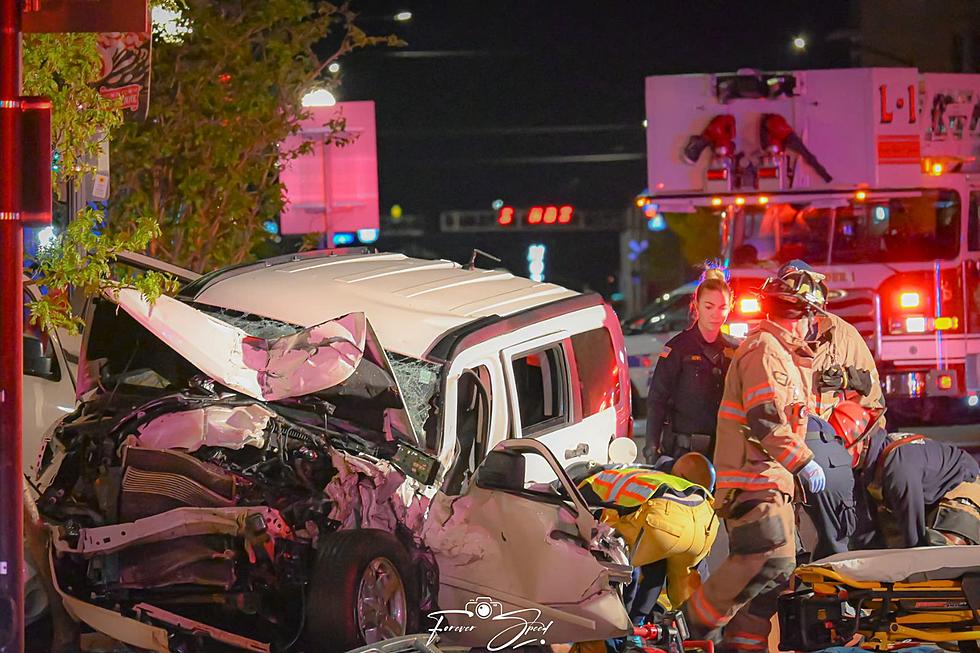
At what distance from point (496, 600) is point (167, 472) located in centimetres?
161

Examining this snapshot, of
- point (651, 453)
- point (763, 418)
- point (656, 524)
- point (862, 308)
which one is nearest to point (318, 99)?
point (862, 308)

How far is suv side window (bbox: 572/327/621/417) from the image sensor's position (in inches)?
311

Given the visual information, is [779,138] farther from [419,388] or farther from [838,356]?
[419,388]

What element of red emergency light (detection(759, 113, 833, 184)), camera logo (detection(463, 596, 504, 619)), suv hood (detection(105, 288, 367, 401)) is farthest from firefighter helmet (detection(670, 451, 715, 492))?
red emergency light (detection(759, 113, 833, 184))

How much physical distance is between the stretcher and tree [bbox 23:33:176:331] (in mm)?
3330

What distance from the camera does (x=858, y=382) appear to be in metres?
7.86

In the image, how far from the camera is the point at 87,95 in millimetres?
7043

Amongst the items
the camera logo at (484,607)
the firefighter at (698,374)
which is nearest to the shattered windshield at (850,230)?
the firefighter at (698,374)

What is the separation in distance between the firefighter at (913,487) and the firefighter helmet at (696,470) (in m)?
0.91

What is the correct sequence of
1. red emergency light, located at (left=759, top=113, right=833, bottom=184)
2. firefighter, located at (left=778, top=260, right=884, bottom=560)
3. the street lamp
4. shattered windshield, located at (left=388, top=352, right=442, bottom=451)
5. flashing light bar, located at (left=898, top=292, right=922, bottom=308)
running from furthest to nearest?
flashing light bar, located at (left=898, top=292, right=922, bottom=308)
red emergency light, located at (left=759, top=113, right=833, bottom=184)
the street lamp
firefighter, located at (left=778, top=260, right=884, bottom=560)
shattered windshield, located at (left=388, top=352, right=442, bottom=451)

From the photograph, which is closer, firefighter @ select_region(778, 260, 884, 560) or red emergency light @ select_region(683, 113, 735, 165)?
firefighter @ select_region(778, 260, 884, 560)

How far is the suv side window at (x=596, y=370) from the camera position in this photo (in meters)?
7.89

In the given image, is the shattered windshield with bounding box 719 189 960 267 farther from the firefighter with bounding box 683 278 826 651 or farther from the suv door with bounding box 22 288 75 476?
the firefighter with bounding box 683 278 826 651

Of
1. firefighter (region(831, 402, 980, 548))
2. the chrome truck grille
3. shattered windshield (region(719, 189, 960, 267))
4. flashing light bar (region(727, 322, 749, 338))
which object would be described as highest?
shattered windshield (region(719, 189, 960, 267))
